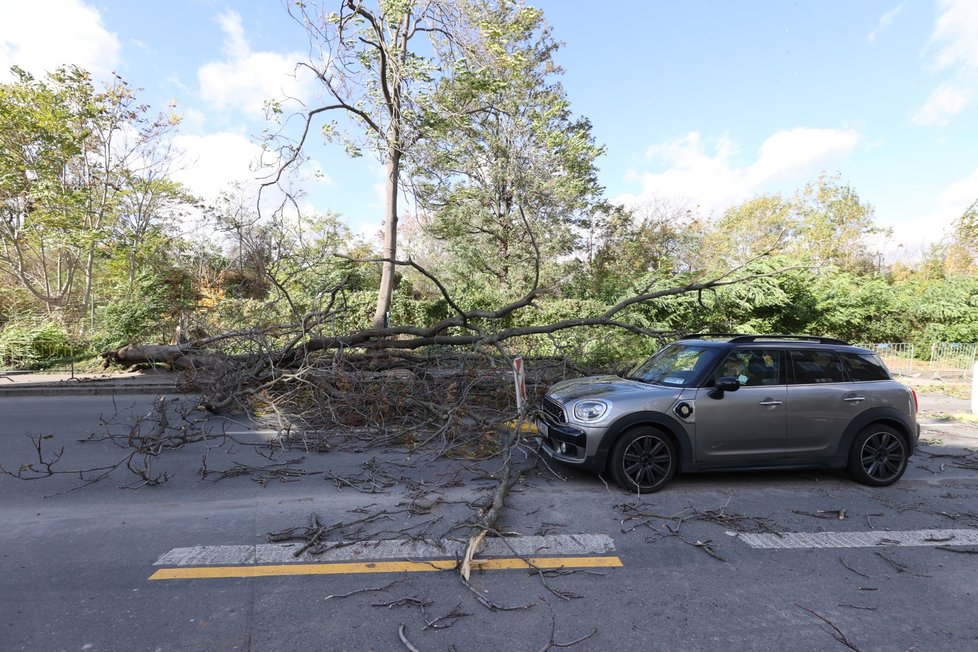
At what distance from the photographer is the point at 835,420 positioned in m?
5.15

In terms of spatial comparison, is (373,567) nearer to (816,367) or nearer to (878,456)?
(816,367)

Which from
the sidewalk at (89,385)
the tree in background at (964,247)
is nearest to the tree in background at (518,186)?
the sidewalk at (89,385)

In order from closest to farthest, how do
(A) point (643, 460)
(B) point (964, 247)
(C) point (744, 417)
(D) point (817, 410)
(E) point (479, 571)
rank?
(E) point (479, 571) → (A) point (643, 460) → (C) point (744, 417) → (D) point (817, 410) → (B) point (964, 247)

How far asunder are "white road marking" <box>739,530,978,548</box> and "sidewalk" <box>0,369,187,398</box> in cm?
1016

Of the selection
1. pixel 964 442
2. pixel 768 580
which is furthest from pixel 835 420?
pixel 964 442

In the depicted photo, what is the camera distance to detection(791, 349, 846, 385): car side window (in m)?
5.27

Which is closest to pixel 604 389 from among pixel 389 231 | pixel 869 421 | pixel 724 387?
pixel 724 387

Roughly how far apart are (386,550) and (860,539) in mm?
3652

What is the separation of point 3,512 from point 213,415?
3.78 metres

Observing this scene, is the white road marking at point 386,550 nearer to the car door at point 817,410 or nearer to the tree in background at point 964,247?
the car door at point 817,410

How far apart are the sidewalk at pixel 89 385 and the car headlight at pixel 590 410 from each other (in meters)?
8.47

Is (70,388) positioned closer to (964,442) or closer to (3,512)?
(3,512)

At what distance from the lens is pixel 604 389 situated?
530 cm

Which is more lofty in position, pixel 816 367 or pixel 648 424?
pixel 816 367
